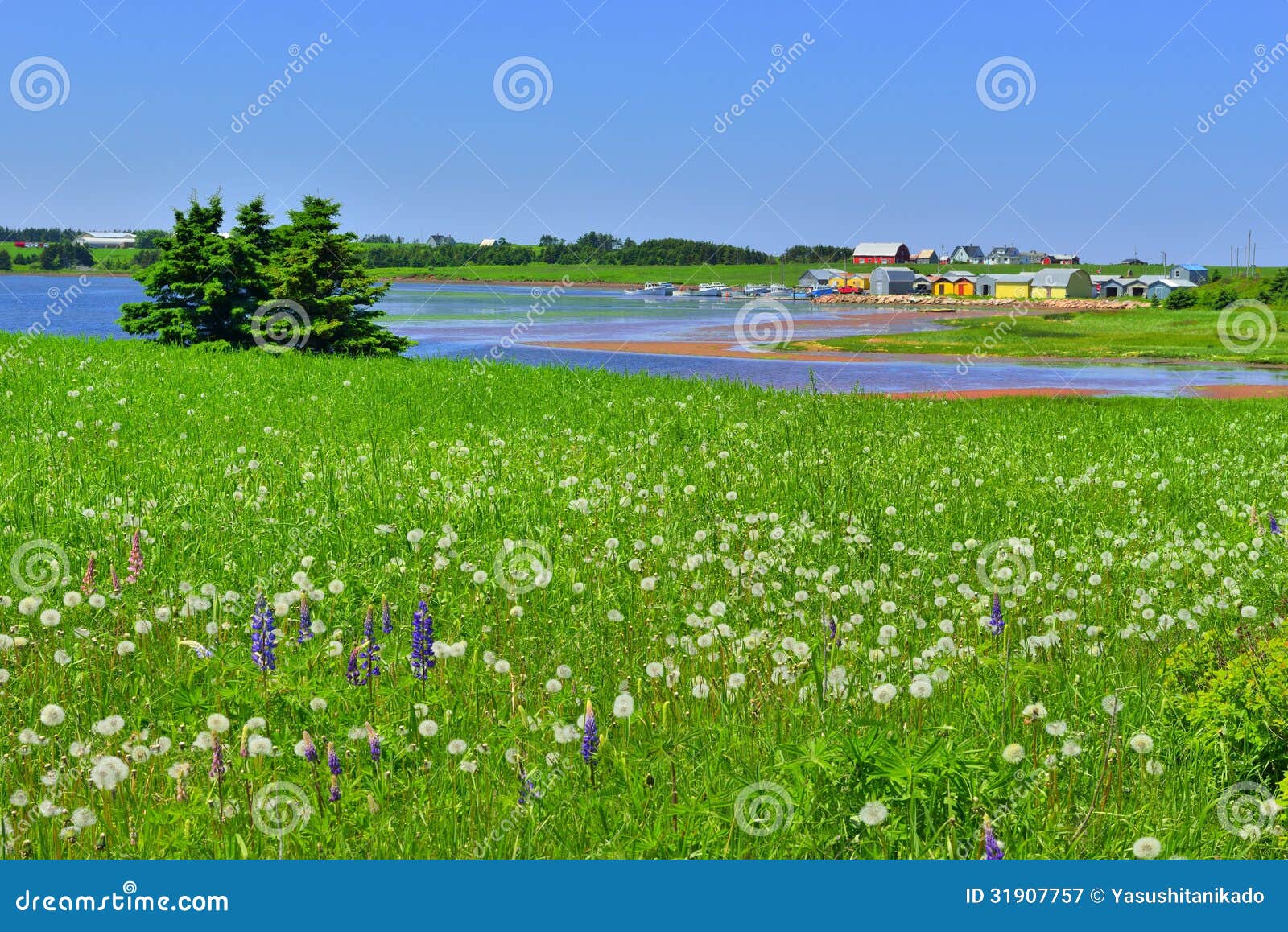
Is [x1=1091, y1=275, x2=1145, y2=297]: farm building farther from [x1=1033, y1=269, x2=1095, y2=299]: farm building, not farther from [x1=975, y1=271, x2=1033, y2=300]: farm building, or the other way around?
[x1=975, y1=271, x2=1033, y2=300]: farm building

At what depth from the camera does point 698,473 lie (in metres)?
10.4

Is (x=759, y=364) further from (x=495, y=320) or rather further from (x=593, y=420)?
(x=495, y=320)

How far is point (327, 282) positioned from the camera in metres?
28.6

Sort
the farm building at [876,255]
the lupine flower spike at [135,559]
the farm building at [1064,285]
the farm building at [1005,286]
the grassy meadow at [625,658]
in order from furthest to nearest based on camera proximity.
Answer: the farm building at [876,255]
the farm building at [1005,286]
the farm building at [1064,285]
the lupine flower spike at [135,559]
the grassy meadow at [625,658]

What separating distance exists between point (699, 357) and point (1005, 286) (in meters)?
114

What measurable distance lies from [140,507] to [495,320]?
7543 centimetres

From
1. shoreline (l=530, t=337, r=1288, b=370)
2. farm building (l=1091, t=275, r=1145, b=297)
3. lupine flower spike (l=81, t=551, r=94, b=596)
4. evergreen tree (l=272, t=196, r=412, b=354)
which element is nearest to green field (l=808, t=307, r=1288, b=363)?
shoreline (l=530, t=337, r=1288, b=370)

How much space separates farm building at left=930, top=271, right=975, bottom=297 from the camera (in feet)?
488

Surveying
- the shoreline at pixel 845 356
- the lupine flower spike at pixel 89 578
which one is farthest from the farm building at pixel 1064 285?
the lupine flower spike at pixel 89 578

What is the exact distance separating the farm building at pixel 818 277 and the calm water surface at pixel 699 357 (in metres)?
52.7

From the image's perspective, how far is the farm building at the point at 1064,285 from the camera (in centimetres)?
14200

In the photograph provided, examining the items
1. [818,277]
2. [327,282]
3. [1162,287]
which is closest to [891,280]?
[818,277]

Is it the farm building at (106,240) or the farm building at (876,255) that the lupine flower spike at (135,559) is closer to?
the farm building at (106,240)

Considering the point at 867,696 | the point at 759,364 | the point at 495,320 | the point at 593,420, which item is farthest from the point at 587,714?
the point at 495,320
